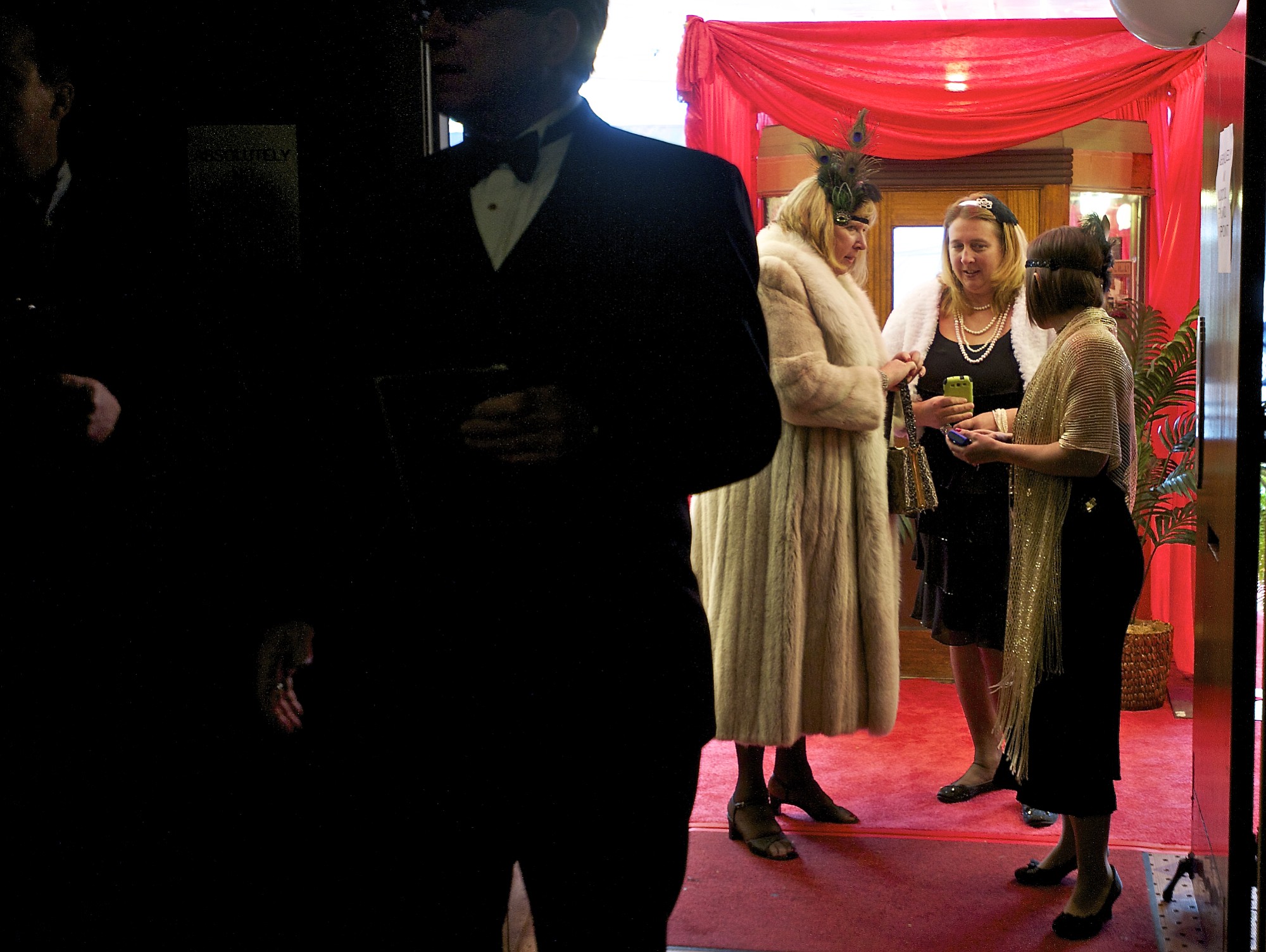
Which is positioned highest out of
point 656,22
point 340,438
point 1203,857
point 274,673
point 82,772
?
point 656,22

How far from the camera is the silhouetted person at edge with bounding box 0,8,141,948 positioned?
126cm

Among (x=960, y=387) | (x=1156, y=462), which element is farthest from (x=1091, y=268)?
(x=1156, y=462)

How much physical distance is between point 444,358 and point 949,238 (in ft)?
8.02

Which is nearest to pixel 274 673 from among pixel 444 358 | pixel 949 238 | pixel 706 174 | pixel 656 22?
pixel 444 358

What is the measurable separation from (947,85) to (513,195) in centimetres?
371

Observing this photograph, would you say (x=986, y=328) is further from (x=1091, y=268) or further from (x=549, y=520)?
(x=549, y=520)

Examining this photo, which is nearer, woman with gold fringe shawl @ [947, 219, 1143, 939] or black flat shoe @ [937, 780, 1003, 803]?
woman with gold fringe shawl @ [947, 219, 1143, 939]

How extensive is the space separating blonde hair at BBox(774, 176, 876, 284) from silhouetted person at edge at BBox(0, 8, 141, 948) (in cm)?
182

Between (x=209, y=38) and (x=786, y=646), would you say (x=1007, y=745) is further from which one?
(x=209, y=38)

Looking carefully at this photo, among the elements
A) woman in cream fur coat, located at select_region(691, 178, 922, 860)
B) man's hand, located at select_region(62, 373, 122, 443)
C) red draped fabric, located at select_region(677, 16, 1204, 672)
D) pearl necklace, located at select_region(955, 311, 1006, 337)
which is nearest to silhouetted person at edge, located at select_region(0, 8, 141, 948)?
man's hand, located at select_region(62, 373, 122, 443)

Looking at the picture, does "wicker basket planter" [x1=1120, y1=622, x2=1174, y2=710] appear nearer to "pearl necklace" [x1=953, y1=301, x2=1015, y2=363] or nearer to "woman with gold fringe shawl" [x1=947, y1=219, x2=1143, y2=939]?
"pearl necklace" [x1=953, y1=301, x2=1015, y2=363]

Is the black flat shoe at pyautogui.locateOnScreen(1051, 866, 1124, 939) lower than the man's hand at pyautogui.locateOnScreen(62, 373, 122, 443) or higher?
lower

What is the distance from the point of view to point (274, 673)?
1.27m

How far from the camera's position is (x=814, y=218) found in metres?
2.82
